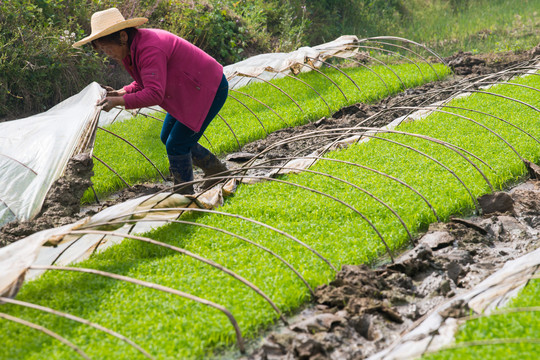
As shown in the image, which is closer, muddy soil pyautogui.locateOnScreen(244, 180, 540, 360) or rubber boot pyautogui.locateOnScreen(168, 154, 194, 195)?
muddy soil pyautogui.locateOnScreen(244, 180, 540, 360)

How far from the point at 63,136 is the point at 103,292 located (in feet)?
6.91

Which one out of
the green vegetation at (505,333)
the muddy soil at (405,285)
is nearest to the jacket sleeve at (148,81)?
the muddy soil at (405,285)

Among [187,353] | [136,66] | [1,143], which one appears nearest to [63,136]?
[1,143]

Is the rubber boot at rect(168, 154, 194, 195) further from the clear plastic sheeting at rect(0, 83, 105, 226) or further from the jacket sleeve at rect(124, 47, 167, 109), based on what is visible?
the clear plastic sheeting at rect(0, 83, 105, 226)

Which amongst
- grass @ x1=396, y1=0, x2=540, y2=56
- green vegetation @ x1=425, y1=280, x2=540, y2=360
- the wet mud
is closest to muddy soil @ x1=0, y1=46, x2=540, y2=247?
the wet mud

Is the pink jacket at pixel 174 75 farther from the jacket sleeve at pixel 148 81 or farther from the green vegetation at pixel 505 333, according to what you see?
the green vegetation at pixel 505 333

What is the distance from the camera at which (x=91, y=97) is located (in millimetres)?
5879

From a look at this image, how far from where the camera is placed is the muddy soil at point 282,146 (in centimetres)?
478

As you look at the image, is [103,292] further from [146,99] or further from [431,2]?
[431,2]

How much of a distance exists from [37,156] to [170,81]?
4.93 feet

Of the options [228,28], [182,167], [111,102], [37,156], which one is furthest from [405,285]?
[228,28]

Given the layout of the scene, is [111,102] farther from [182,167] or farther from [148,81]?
[182,167]

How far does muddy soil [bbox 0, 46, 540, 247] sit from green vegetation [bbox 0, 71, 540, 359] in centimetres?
60

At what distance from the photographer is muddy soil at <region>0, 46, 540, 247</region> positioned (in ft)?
15.7
